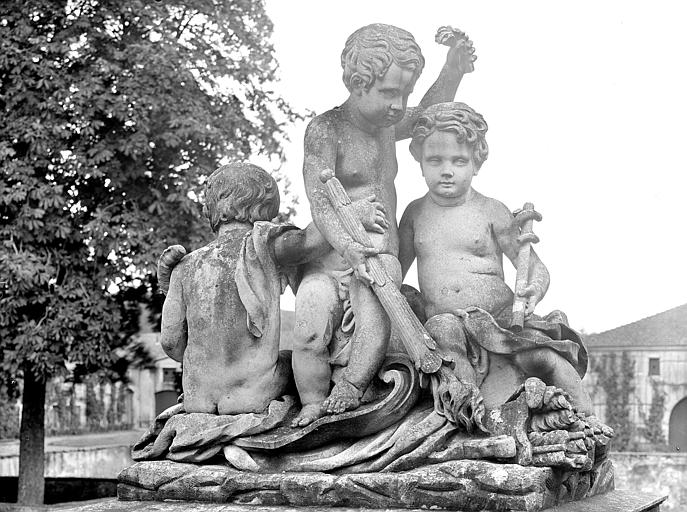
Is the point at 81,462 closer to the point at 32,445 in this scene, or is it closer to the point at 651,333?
the point at 32,445

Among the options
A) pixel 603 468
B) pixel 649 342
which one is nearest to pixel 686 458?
pixel 649 342

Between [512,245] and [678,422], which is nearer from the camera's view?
[512,245]

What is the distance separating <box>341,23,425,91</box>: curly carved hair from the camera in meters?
6.13

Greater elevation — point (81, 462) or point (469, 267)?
point (469, 267)

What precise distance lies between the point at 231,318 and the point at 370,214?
91 centimetres

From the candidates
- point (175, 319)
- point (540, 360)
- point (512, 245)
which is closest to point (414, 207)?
point (512, 245)

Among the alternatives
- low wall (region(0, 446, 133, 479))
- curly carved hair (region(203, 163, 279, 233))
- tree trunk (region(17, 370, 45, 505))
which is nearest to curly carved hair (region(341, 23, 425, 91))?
curly carved hair (region(203, 163, 279, 233))

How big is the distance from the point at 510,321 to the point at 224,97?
11.2 m

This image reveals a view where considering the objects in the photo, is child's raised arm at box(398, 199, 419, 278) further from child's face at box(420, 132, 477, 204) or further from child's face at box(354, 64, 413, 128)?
child's face at box(354, 64, 413, 128)

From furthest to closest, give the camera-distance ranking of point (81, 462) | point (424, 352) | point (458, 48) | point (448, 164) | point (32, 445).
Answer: point (81, 462) → point (32, 445) → point (458, 48) → point (448, 164) → point (424, 352)

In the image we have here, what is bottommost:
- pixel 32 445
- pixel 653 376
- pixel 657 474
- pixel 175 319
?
pixel 657 474

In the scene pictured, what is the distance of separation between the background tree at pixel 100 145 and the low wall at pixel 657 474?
8926 millimetres

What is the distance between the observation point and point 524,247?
6223 millimetres

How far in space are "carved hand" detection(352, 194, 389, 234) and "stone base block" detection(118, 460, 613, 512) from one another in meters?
1.30
